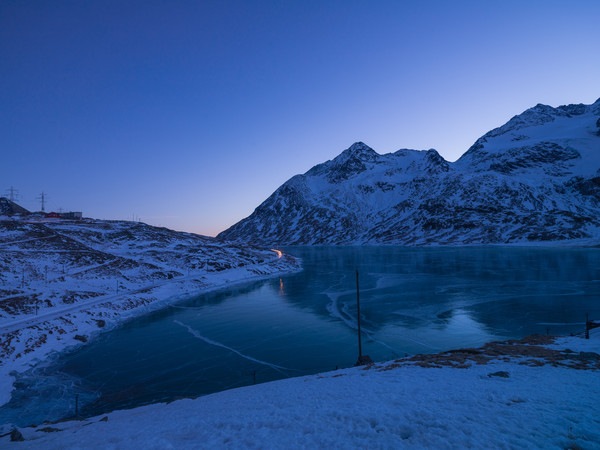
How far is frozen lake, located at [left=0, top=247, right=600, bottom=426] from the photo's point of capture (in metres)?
22.4

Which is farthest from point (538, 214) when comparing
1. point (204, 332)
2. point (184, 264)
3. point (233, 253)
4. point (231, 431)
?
point (231, 431)

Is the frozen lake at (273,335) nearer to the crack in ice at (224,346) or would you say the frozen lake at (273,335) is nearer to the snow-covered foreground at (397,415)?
the crack in ice at (224,346)

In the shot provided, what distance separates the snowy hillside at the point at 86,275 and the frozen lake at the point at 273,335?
12.9 feet

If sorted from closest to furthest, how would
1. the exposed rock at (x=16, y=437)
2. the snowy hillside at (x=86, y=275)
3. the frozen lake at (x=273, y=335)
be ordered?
1. the exposed rock at (x=16, y=437)
2. the frozen lake at (x=273, y=335)
3. the snowy hillside at (x=86, y=275)

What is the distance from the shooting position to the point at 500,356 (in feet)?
56.7

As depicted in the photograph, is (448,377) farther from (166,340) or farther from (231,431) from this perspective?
(166,340)

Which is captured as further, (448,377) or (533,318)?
(533,318)

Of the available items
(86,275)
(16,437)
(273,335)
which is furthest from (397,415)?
(86,275)

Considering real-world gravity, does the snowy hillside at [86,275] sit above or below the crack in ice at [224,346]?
above

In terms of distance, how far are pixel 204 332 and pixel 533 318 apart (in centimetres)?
3812

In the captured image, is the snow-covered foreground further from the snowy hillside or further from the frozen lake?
the snowy hillside

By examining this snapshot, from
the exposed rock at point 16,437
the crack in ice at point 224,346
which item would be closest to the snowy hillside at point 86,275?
the crack in ice at point 224,346

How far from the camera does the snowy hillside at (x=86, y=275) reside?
33.5 metres

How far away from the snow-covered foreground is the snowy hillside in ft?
63.4
